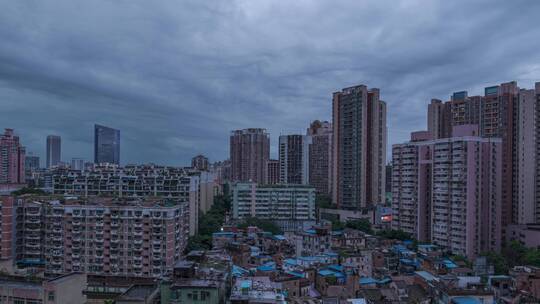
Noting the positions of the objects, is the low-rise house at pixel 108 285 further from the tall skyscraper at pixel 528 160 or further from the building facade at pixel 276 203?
the tall skyscraper at pixel 528 160

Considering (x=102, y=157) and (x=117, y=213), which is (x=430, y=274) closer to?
(x=117, y=213)

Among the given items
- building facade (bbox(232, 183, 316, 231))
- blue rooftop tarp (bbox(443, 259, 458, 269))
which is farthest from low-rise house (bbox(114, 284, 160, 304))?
building facade (bbox(232, 183, 316, 231))

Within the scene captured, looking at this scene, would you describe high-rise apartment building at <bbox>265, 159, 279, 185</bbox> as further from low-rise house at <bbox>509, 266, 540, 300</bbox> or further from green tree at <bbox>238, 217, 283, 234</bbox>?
low-rise house at <bbox>509, 266, 540, 300</bbox>

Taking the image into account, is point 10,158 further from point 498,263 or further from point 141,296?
point 498,263

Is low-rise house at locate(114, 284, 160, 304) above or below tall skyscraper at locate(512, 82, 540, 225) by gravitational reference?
below

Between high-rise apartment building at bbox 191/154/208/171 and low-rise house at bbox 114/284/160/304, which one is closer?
low-rise house at bbox 114/284/160/304
